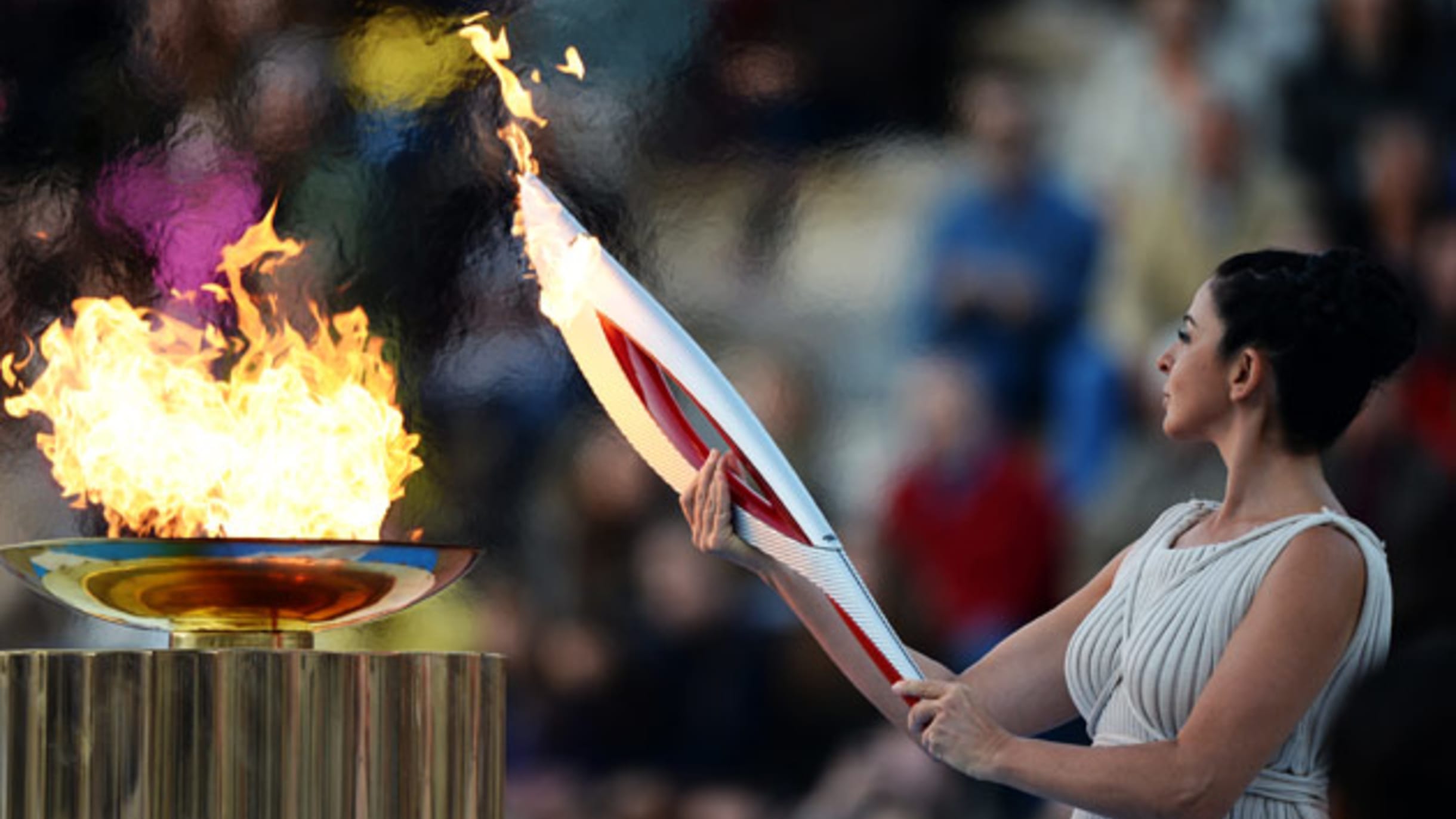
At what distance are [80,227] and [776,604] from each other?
1572 mm

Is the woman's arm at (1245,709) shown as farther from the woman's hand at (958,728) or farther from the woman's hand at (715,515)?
the woman's hand at (715,515)

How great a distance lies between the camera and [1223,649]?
208 cm

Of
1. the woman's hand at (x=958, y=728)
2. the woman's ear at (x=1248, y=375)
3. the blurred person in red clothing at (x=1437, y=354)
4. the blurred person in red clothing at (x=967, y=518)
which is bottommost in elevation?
the woman's hand at (x=958, y=728)

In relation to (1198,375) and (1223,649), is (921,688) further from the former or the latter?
(1198,375)

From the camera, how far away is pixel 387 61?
3.95 m

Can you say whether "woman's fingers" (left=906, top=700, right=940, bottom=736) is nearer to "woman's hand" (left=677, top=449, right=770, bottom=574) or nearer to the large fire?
"woman's hand" (left=677, top=449, right=770, bottom=574)

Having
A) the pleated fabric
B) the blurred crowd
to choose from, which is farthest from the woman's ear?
the blurred crowd

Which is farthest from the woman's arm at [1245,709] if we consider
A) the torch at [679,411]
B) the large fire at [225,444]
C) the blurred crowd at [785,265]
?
the blurred crowd at [785,265]

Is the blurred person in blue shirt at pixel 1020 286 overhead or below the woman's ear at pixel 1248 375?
overhead

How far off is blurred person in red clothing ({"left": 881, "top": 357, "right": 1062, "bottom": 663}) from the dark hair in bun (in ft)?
4.78

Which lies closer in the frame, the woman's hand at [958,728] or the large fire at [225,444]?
the woman's hand at [958,728]

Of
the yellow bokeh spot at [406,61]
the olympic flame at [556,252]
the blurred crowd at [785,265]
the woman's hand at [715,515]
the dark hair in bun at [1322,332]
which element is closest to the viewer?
the dark hair in bun at [1322,332]

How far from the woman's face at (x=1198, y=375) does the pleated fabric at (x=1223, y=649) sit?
13 centimetres

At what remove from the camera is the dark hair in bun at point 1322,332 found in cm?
212
